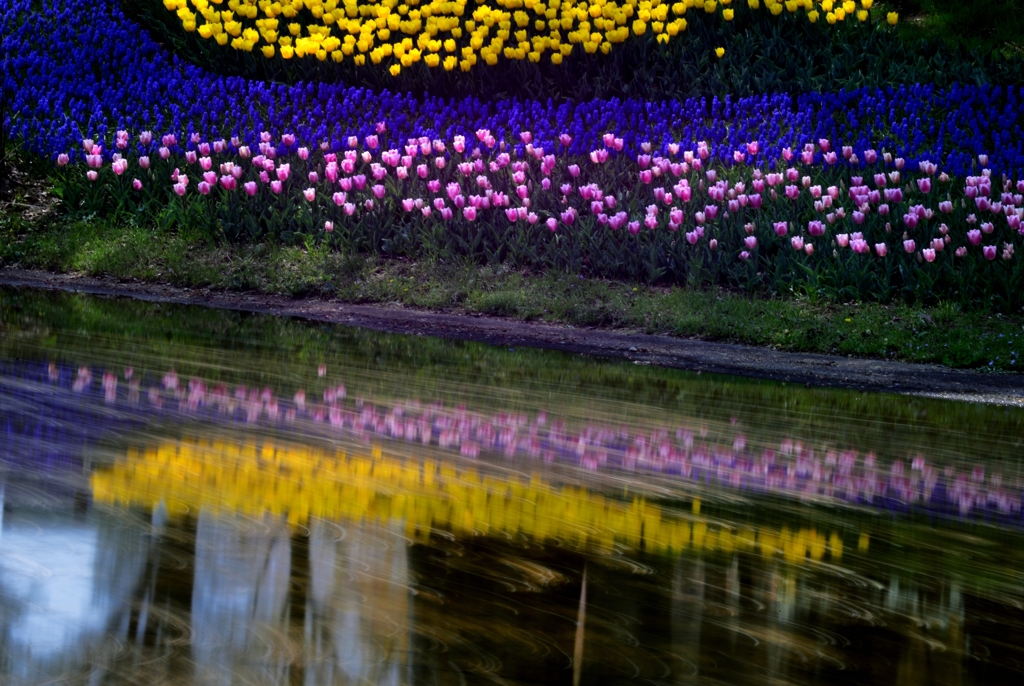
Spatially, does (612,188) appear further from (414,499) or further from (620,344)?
(414,499)

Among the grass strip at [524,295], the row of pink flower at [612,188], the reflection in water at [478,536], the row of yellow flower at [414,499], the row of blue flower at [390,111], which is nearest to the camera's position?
the reflection in water at [478,536]

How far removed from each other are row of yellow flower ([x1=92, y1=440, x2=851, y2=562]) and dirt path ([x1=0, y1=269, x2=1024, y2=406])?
374 centimetres

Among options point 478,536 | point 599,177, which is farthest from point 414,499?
point 599,177

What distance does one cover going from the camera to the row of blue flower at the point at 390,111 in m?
10.8

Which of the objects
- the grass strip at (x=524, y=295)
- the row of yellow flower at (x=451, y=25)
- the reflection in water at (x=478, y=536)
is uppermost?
the row of yellow flower at (x=451, y=25)

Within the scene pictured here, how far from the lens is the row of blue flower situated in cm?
1077

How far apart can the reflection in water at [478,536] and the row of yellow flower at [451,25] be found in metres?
7.49

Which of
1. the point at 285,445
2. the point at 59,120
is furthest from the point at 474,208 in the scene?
the point at 285,445

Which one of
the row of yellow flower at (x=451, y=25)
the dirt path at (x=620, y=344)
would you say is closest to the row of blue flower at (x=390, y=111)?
the row of yellow flower at (x=451, y=25)

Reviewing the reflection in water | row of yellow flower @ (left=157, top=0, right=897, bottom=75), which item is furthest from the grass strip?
row of yellow flower @ (left=157, top=0, right=897, bottom=75)

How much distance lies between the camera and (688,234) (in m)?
9.57

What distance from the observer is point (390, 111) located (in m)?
12.3

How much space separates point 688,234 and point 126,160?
534 centimetres

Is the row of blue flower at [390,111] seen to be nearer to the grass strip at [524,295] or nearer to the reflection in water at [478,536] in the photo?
the grass strip at [524,295]
